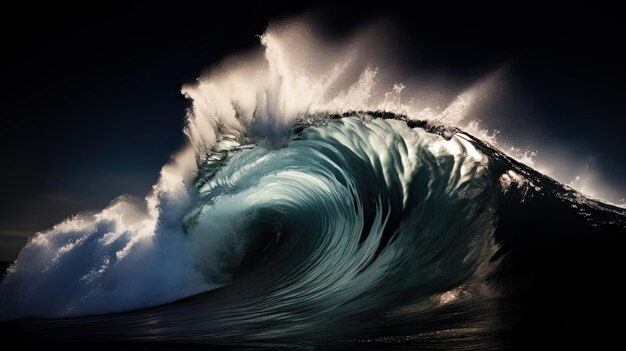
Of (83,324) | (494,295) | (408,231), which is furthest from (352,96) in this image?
(83,324)

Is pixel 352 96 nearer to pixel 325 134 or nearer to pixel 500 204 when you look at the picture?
pixel 325 134

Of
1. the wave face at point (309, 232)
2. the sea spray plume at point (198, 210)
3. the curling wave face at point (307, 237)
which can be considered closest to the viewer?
the wave face at point (309, 232)

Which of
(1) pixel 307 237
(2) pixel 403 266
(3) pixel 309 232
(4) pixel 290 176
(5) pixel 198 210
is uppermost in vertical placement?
(4) pixel 290 176

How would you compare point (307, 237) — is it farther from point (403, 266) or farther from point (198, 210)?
point (403, 266)

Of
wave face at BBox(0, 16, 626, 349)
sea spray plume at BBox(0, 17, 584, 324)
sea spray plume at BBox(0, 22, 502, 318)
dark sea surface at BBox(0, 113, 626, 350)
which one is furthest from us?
sea spray plume at BBox(0, 22, 502, 318)

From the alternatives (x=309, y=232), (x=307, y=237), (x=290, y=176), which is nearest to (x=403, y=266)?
(x=307, y=237)

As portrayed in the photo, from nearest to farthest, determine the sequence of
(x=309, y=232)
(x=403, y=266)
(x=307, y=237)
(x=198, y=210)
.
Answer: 1. (x=403, y=266)
2. (x=198, y=210)
3. (x=307, y=237)
4. (x=309, y=232)

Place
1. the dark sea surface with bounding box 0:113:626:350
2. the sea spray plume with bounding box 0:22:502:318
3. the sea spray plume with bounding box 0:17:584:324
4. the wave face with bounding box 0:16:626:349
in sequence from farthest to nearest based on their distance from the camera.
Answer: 1. the sea spray plume with bounding box 0:22:502:318
2. the sea spray plume with bounding box 0:17:584:324
3. the wave face with bounding box 0:16:626:349
4. the dark sea surface with bounding box 0:113:626:350

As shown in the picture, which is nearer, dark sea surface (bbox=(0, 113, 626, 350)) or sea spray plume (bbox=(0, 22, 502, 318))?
dark sea surface (bbox=(0, 113, 626, 350))

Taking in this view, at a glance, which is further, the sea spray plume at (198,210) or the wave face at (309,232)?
the sea spray plume at (198,210)
